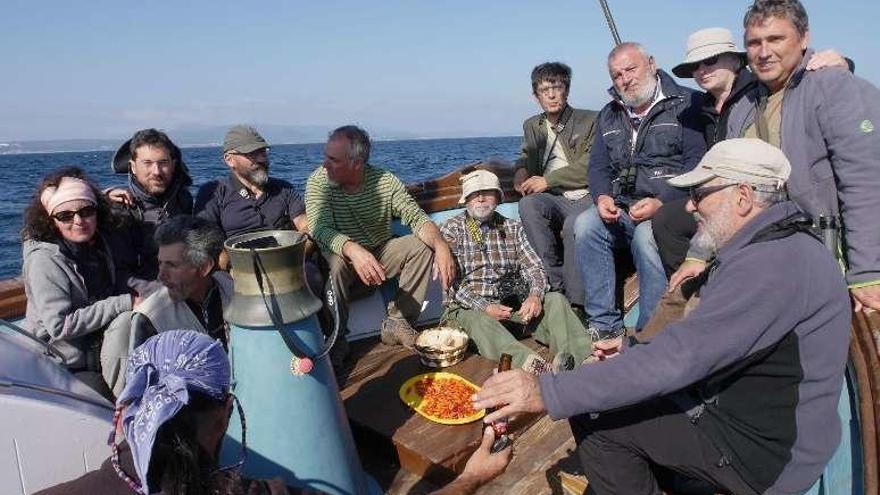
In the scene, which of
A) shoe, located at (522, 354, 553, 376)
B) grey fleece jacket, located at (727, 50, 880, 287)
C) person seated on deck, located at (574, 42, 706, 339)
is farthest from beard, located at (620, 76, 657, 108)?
shoe, located at (522, 354, 553, 376)

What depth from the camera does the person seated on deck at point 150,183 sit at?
3.97 m

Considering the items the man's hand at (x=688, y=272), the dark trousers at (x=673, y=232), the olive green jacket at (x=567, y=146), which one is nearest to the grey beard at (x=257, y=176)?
the olive green jacket at (x=567, y=146)

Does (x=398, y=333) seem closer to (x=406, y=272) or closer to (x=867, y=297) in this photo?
(x=406, y=272)

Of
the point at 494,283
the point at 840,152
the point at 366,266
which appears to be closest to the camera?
the point at 840,152

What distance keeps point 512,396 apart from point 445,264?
2.29m

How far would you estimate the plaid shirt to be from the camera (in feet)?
15.1

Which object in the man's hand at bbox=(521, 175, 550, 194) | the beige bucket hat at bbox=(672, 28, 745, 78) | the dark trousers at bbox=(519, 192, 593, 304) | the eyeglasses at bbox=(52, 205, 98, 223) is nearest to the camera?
the eyeglasses at bbox=(52, 205, 98, 223)

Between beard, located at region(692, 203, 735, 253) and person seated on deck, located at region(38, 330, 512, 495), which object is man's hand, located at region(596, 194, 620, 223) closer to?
beard, located at region(692, 203, 735, 253)

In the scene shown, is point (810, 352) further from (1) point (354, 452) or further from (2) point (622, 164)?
(2) point (622, 164)

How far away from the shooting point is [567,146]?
540 centimetres

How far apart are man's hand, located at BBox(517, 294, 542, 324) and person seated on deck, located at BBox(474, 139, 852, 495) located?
207cm

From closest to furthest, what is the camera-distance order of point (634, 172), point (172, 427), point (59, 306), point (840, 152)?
point (172, 427)
point (840, 152)
point (59, 306)
point (634, 172)

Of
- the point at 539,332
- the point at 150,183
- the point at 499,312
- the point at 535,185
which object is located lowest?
the point at 539,332

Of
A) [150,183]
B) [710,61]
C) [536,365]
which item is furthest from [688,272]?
[150,183]
